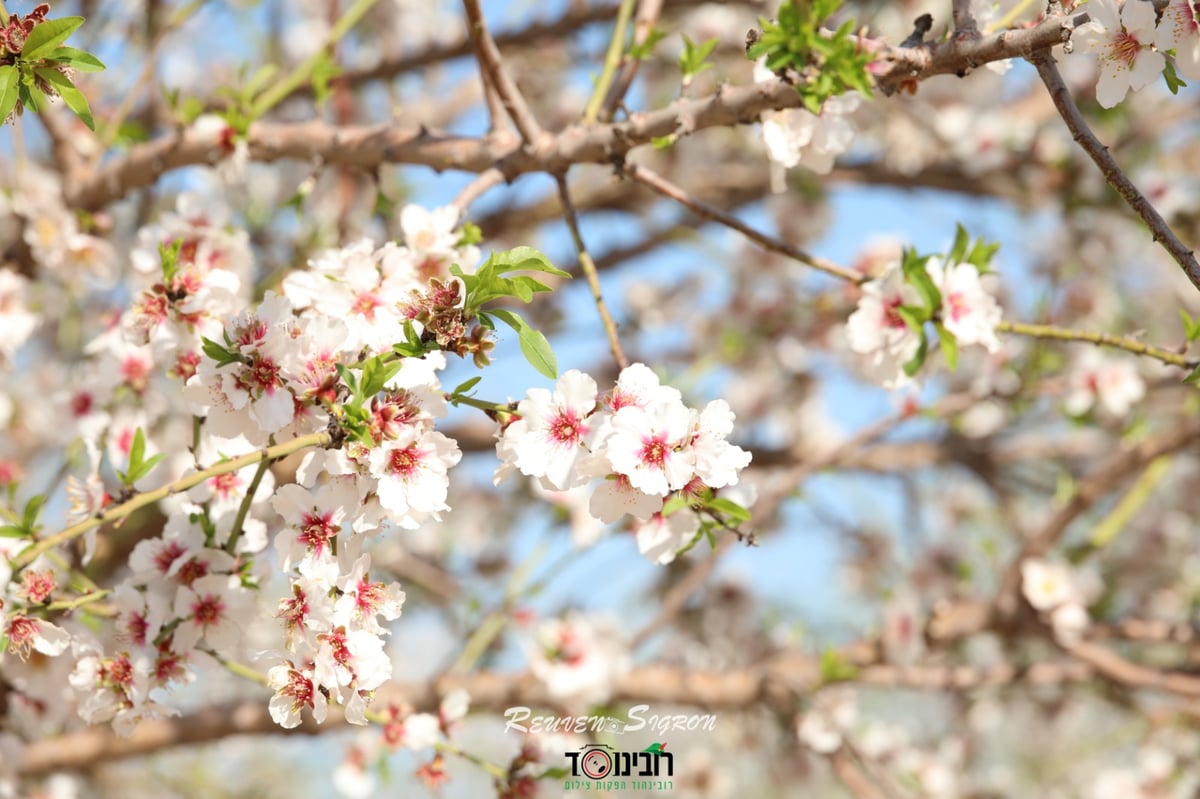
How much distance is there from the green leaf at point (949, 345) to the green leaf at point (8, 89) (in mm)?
1032

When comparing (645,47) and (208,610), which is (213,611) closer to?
(208,610)

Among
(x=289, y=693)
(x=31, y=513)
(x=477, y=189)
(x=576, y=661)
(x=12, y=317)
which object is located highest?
(x=12, y=317)

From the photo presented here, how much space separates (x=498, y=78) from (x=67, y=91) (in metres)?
0.56

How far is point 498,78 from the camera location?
1.32 metres

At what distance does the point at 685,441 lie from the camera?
933 millimetres

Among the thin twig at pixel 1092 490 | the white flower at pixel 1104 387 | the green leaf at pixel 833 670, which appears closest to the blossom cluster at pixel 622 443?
the green leaf at pixel 833 670

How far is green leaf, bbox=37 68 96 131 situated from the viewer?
92 cm

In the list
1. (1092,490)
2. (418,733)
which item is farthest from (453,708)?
(1092,490)

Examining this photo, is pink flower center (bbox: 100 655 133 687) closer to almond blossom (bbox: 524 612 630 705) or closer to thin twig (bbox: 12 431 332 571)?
thin twig (bbox: 12 431 332 571)

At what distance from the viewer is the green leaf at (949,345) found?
47.3 inches

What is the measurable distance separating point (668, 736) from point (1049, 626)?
3.28 ft

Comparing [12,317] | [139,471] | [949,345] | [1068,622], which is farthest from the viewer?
[1068,622]

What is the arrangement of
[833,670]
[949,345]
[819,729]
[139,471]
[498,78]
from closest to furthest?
[139,471], [949,345], [498,78], [833,670], [819,729]

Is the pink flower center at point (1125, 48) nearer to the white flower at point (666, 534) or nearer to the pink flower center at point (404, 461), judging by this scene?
the white flower at point (666, 534)
